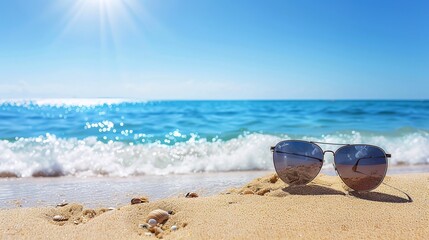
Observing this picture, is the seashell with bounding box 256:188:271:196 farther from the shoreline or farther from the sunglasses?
the shoreline

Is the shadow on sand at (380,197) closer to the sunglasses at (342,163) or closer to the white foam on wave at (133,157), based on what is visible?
the sunglasses at (342,163)

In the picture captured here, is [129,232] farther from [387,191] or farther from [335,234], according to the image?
[387,191]

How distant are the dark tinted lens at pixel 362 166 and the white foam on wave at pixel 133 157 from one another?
2.97 m

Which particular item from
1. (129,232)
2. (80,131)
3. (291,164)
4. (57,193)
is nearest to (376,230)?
(291,164)

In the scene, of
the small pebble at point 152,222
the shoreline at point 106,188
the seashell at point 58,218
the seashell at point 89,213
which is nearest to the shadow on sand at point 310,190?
the shoreline at point 106,188

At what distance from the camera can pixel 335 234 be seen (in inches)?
79.2

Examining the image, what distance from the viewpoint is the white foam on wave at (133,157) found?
17.9 feet

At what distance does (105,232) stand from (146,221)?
1.13 ft

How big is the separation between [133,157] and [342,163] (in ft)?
15.1

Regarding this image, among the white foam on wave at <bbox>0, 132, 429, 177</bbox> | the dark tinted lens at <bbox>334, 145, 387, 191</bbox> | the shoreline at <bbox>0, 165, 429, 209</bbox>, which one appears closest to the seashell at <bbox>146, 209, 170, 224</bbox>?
the shoreline at <bbox>0, 165, 429, 209</bbox>

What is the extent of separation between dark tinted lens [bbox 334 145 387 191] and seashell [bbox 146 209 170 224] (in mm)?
1561

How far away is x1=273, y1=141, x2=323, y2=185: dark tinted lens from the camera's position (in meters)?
3.07

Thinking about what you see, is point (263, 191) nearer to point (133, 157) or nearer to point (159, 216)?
point (159, 216)

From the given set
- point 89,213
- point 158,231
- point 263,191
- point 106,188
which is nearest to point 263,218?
point 158,231
